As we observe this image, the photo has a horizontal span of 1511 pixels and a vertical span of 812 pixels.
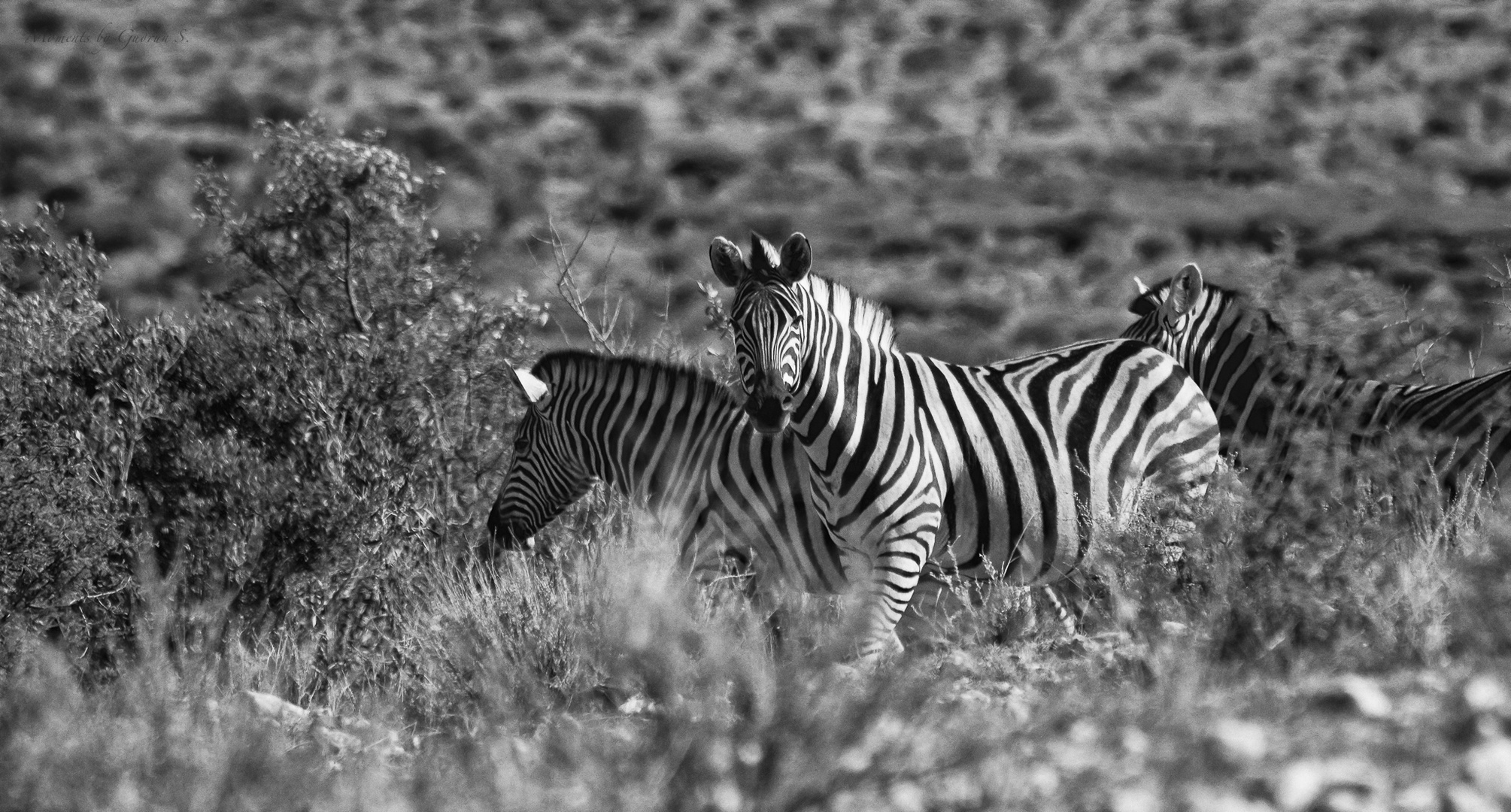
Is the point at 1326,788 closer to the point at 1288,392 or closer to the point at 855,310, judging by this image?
the point at 855,310

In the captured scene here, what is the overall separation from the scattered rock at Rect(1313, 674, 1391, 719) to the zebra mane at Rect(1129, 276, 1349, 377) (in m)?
4.32

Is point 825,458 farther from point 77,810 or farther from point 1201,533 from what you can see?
point 77,810

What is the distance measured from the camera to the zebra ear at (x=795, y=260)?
22.2 feet

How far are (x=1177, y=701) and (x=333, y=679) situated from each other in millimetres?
4891

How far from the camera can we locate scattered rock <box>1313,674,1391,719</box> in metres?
4.43

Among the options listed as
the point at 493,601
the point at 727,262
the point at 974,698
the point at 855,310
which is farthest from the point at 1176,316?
the point at 974,698

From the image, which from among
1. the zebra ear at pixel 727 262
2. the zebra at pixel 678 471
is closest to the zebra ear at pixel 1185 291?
the zebra at pixel 678 471

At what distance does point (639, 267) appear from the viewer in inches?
1021

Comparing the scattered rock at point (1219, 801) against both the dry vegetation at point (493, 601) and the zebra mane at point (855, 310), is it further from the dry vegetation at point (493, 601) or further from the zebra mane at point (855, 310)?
the zebra mane at point (855, 310)

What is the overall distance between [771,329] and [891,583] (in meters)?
1.16

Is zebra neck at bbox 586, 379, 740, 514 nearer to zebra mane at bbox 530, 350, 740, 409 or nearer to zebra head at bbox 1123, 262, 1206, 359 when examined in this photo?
zebra mane at bbox 530, 350, 740, 409

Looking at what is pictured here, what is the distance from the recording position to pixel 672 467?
27.9 ft

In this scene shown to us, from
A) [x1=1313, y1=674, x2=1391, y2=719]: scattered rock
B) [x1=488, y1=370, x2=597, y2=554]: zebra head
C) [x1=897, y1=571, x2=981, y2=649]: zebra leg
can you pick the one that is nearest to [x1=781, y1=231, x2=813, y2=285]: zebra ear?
[x1=897, y1=571, x2=981, y2=649]: zebra leg

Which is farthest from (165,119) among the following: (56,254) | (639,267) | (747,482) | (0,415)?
(747,482)
